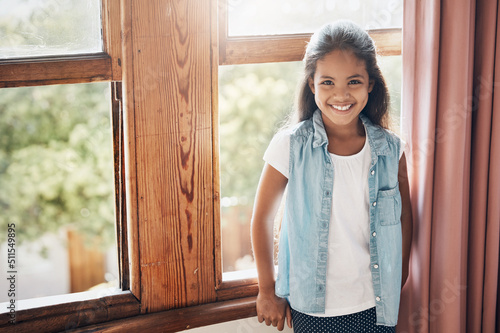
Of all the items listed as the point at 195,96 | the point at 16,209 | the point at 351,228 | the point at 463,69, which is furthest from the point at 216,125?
the point at 16,209

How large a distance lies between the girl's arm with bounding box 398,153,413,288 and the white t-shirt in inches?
5.0

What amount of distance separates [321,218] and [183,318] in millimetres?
499

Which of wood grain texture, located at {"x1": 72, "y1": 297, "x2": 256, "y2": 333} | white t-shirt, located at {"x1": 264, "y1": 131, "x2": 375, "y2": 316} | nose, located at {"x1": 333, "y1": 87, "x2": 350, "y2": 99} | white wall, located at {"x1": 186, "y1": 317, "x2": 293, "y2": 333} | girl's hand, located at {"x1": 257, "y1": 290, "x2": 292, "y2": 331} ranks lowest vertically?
white wall, located at {"x1": 186, "y1": 317, "x2": 293, "y2": 333}

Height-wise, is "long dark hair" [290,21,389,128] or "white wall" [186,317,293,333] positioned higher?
"long dark hair" [290,21,389,128]

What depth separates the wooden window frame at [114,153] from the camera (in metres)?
1.14

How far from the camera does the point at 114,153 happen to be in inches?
50.1

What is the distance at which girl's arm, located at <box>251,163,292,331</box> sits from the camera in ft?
3.95

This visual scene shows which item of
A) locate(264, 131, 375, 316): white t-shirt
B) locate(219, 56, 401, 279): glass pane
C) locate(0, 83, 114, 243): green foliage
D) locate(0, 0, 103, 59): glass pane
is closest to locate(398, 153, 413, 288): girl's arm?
locate(264, 131, 375, 316): white t-shirt

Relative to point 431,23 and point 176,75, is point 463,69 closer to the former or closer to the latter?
point 431,23

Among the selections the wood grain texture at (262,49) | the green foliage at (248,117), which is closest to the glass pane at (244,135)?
the green foliage at (248,117)

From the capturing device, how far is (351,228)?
1.22 metres

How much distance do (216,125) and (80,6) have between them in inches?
18.7

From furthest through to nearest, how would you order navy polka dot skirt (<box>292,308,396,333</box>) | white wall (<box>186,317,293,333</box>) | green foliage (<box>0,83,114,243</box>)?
green foliage (<box>0,83,114,243</box>)
white wall (<box>186,317,293,333</box>)
navy polka dot skirt (<box>292,308,396,333</box>)

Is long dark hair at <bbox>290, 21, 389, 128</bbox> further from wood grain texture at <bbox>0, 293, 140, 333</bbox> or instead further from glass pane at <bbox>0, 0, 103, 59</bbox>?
wood grain texture at <bbox>0, 293, 140, 333</bbox>
